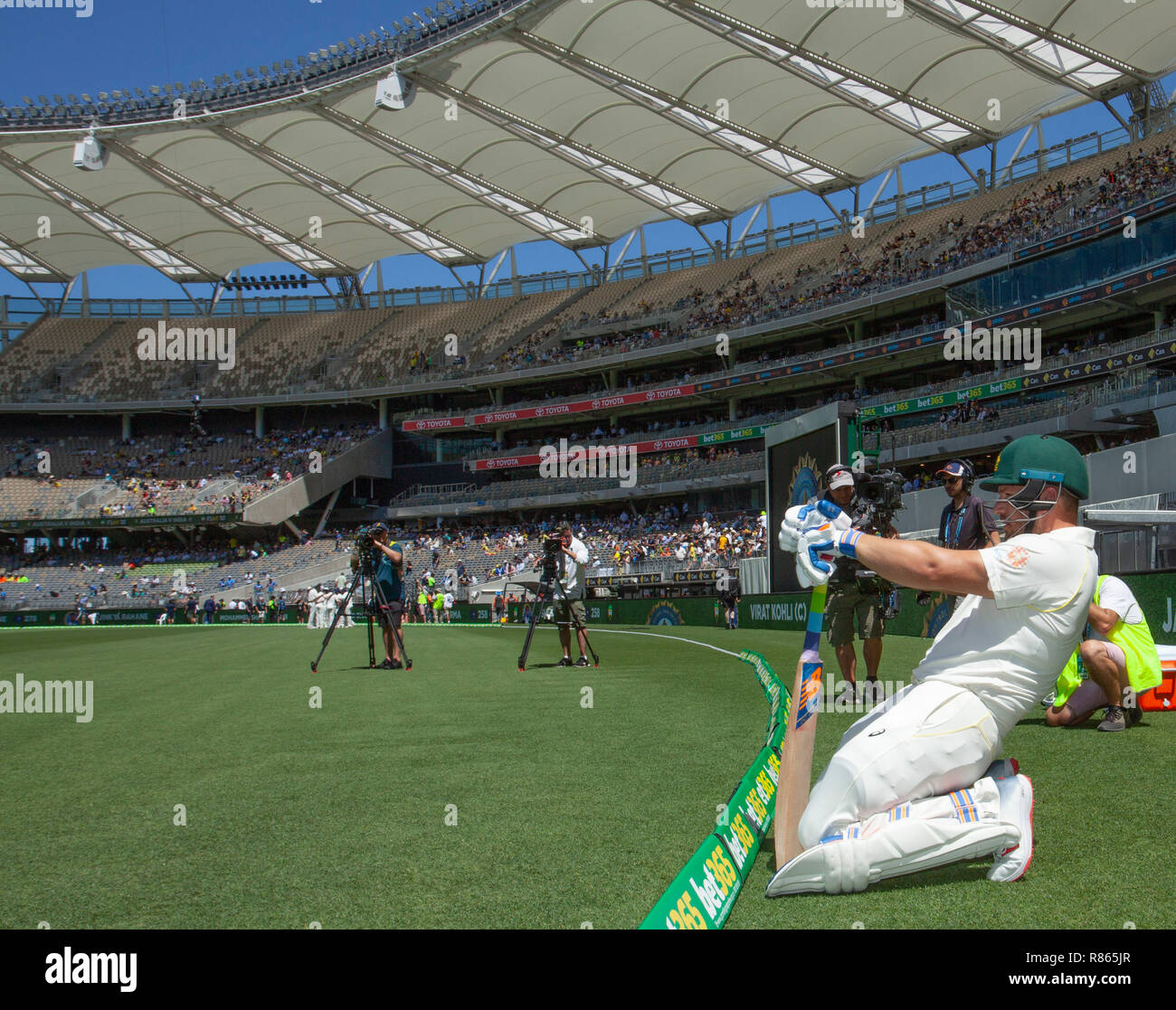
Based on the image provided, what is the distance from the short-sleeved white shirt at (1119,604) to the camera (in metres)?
7.23

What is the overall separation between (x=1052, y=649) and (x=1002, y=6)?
112ft

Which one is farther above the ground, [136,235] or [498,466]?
[136,235]

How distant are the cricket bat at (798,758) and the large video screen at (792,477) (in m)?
16.1

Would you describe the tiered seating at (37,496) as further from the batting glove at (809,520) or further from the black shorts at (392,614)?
the batting glove at (809,520)

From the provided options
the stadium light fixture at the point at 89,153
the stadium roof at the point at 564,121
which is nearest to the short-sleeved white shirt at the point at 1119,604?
the stadium roof at the point at 564,121

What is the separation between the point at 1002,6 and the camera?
103 ft

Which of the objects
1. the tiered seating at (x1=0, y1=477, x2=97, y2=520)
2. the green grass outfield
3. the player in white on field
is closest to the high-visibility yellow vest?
the green grass outfield

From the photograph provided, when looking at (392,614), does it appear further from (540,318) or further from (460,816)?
(540,318)

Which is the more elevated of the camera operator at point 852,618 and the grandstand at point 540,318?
the grandstand at point 540,318

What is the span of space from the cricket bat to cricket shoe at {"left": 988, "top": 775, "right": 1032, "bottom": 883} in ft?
2.29

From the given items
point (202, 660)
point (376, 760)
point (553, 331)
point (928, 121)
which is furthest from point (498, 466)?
point (376, 760)
